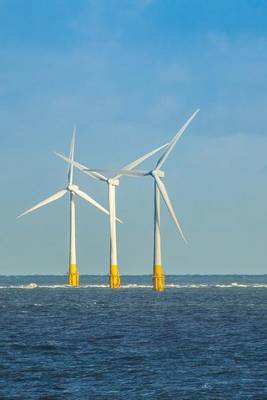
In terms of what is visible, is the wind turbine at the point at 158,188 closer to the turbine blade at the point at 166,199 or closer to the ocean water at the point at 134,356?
the turbine blade at the point at 166,199

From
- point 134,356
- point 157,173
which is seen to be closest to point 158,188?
point 157,173

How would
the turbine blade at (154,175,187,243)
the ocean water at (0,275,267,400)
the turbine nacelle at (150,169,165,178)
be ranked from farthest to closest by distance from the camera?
the turbine nacelle at (150,169,165,178) → the turbine blade at (154,175,187,243) → the ocean water at (0,275,267,400)

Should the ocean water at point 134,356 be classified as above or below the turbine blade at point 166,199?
below

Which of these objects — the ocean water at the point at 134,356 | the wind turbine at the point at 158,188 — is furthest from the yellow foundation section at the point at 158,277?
the ocean water at the point at 134,356

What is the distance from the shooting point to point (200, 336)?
3516 inches

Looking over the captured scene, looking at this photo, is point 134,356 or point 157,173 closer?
point 134,356

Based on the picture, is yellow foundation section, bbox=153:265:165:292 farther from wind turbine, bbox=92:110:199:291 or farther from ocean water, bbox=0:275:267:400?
ocean water, bbox=0:275:267:400

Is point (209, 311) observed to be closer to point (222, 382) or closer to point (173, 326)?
point (173, 326)

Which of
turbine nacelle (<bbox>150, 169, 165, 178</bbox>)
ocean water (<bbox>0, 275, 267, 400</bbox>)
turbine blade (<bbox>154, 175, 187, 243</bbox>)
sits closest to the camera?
ocean water (<bbox>0, 275, 267, 400</bbox>)

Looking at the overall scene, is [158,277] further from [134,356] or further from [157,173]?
[134,356]

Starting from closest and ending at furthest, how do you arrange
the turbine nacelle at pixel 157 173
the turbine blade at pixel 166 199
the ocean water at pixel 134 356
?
the ocean water at pixel 134 356, the turbine blade at pixel 166 199, the turbine nacelle at pixel 157 173

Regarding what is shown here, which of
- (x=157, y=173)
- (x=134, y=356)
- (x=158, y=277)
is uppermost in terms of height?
(x=157, y=173)

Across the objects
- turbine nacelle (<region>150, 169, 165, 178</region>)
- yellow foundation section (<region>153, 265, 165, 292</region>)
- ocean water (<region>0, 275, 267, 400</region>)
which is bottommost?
ocean water (<region>0, 275, 267, 400</region>)

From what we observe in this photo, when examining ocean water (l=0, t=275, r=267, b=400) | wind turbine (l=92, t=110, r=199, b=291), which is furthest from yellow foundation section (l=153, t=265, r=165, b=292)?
ocean water (l=0, t=275, r=267, b=400)
